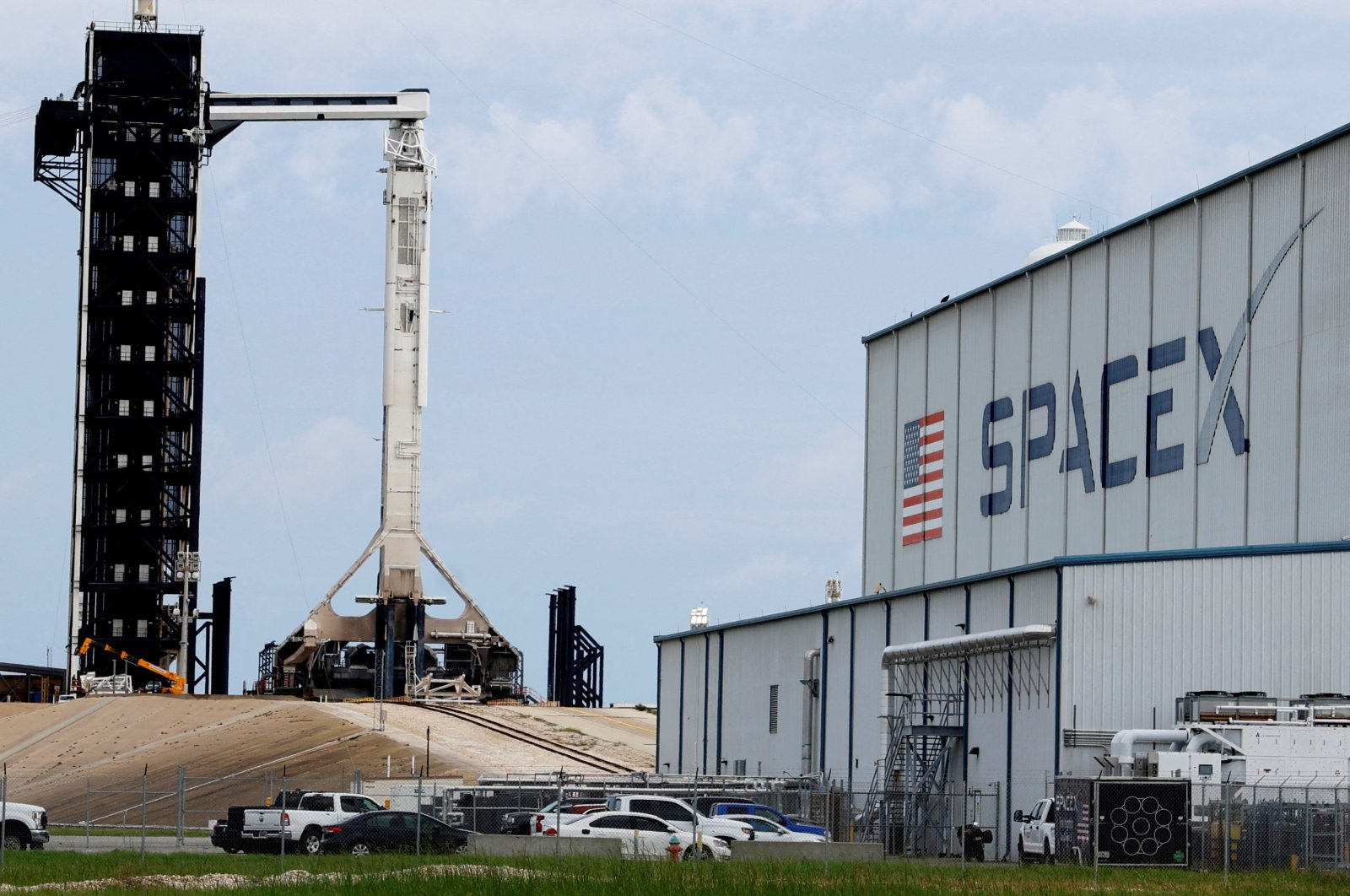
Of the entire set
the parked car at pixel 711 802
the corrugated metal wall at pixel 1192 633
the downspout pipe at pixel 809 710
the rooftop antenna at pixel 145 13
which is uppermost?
the rooftop antenna at pixel 145 13

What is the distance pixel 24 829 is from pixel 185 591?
5472cm

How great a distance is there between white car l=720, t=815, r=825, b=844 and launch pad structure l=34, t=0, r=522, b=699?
55.1 metres

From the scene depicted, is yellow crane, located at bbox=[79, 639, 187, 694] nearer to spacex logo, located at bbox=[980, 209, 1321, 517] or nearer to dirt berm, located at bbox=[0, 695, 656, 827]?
dirt berm, located at bbox=[0, 695, 656, 827]

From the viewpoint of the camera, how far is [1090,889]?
26.6m

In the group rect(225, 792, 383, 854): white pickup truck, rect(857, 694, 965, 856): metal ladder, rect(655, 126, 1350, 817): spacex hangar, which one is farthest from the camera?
rect(857, 694, 965, 856): metal ladder

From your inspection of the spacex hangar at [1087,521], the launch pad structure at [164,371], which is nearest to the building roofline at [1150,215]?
the spacex hangar at [1087,521]

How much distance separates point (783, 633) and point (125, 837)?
19.0 metres

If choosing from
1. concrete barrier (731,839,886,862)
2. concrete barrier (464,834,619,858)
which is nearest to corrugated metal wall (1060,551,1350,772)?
concrete barrier (731,839,886,862)

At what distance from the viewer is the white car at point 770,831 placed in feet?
119

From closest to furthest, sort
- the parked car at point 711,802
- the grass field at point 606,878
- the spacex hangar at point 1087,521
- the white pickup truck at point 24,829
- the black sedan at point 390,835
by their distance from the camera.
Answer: the grass field at point 606,878 → the black sedan at point 390,835 → the parked car at point 711,802 → the white pickup truck at point 24,829 → the spacex hangar at point 1087,521

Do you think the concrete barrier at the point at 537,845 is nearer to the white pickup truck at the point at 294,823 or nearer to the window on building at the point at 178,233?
the white pickup truck at the point at 294,823

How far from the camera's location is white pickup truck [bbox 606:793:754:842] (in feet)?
→ 116

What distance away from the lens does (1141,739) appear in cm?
3678

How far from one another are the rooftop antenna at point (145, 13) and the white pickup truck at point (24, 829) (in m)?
65.4
